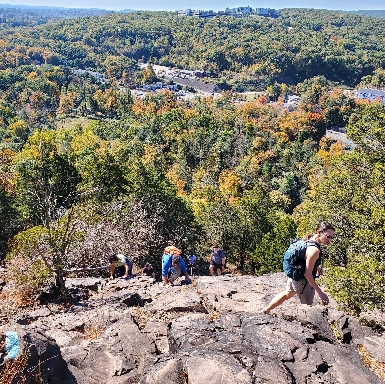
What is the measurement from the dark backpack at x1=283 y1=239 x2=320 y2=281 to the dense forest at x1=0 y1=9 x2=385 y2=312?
4577 mm

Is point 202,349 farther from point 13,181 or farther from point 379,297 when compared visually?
point 13,181

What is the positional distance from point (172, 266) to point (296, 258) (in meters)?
5.97

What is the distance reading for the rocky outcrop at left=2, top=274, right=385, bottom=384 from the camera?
21.2 feet

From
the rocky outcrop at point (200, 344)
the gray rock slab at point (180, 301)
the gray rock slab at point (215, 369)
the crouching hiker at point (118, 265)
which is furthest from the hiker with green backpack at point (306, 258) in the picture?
the crouching hiker at point (118, 265)

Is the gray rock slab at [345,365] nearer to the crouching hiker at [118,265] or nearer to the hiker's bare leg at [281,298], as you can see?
the hiker's bare leg at [281,298]

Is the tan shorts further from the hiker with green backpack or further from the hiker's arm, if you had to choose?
the hiker's arm

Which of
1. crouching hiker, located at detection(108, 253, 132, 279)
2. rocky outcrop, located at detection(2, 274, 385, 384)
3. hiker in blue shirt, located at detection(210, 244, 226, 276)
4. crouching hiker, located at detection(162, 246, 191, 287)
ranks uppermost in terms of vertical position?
rocky outcrop, located at detection(2, 274, 385, 384)

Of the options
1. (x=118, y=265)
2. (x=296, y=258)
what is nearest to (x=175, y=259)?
(x=118, y=265)

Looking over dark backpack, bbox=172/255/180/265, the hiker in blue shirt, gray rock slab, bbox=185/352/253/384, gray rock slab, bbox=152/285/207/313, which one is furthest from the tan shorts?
the hiker in blue shirt

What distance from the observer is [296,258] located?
7477 mm

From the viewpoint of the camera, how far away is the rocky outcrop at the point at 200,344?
21.2ft

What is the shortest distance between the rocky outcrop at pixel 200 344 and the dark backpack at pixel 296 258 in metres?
1.13

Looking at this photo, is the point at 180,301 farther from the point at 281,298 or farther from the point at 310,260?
the point at 310,260

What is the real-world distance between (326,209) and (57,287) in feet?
37.4
